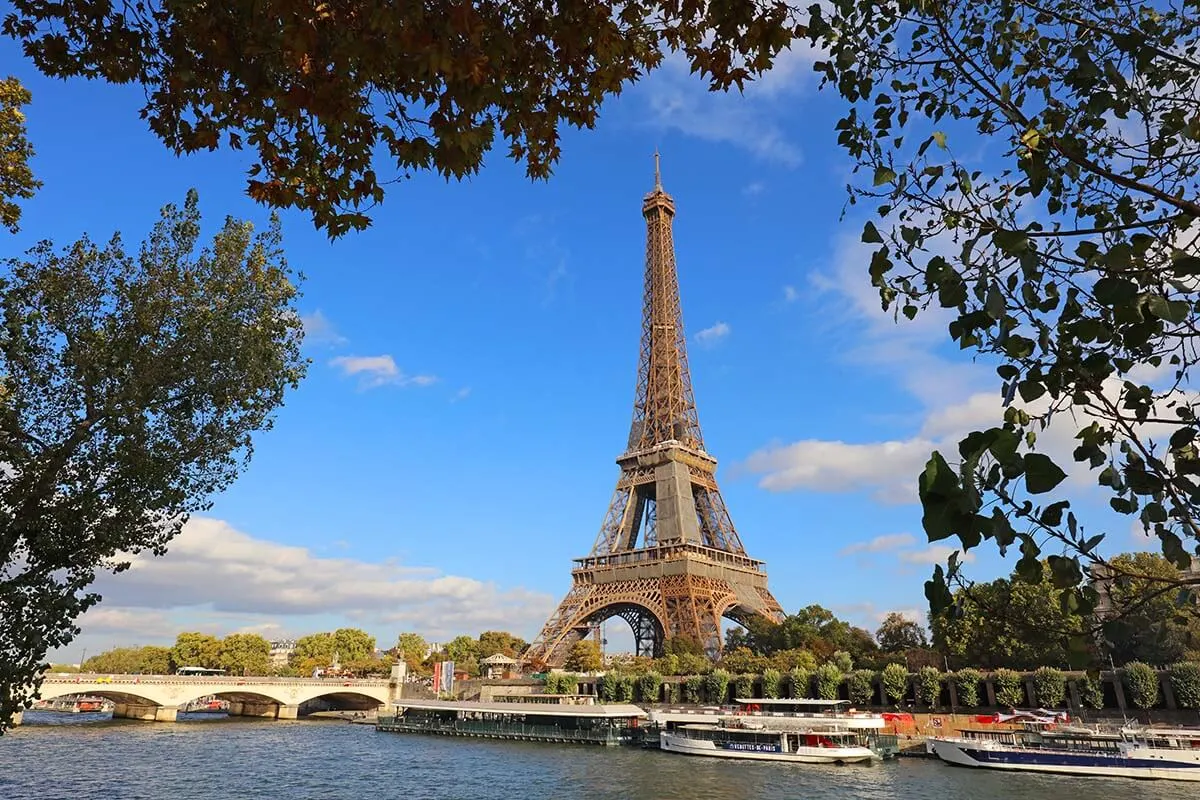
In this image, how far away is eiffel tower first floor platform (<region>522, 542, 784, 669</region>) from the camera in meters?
64.1

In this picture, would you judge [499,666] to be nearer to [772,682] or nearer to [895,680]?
[772,682]

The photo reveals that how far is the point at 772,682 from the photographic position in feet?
177

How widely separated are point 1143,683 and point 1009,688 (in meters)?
7.11

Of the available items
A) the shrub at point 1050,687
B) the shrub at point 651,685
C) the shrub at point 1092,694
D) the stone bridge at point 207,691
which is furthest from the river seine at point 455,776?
the shrub at point 651,685

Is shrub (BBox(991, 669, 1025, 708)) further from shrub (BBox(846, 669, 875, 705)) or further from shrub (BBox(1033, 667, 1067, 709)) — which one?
shrub (BBox(846, 669, 875, 705))

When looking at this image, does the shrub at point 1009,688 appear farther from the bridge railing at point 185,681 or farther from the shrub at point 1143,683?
the bridge railing at point 185,681

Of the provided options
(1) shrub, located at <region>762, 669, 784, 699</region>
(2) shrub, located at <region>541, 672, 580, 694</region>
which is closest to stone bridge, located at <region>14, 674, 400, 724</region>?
(2) shrub, located at <region>541, 672, 580, 694</region>

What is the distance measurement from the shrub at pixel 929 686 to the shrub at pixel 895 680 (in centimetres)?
109

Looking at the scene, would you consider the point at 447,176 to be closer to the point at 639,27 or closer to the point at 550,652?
the point at 639,27

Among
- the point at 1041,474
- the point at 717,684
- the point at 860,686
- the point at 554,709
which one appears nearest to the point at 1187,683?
the point at 860,686

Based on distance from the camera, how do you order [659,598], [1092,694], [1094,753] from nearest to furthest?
[1094,753], [1092,694], [659,598]

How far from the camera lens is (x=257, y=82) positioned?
4.05 meters

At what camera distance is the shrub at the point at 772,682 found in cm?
5403

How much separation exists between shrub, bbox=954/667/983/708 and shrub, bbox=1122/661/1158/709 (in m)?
8.49
